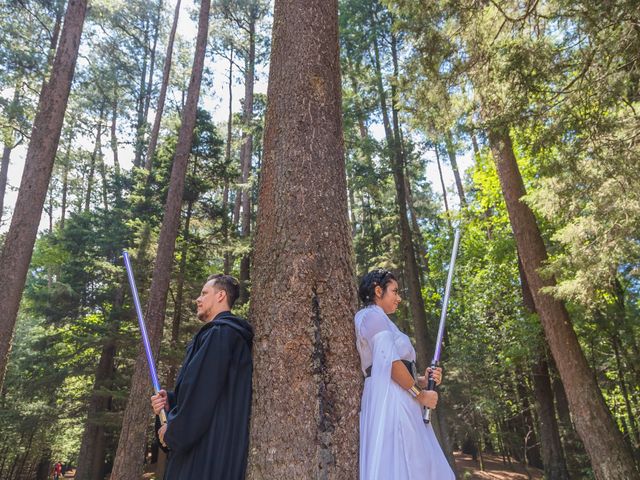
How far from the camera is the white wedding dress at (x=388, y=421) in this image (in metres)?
2.19

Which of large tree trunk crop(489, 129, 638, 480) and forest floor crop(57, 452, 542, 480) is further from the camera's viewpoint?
forest floor crop(57, 452, 542, 480)

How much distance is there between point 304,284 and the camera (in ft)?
7.54

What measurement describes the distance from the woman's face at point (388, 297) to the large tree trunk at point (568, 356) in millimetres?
4435

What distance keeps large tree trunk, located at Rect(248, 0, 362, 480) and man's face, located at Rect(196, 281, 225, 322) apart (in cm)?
45

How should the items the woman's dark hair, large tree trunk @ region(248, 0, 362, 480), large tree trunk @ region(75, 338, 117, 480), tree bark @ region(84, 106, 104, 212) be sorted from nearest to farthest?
1. large tree trunk @ region(248, 0, 362, 480)
2. the woman's dark hair
3. large tree trunk @ region(75, 338, 117, 480)
4. tree bark @ region(84, 106, 104, 212)

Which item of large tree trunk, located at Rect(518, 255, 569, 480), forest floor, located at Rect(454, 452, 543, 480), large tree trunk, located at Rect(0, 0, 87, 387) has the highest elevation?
large tree trunk, located at Rect(0, 0, 87, 387)

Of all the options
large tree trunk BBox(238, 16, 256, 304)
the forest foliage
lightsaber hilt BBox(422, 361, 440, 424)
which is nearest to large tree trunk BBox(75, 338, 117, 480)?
the forest foliage

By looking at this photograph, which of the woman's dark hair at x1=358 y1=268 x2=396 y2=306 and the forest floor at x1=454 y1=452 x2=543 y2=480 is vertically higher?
the woman's dark hair at x1=358 y1=268 x2=396 y2=306

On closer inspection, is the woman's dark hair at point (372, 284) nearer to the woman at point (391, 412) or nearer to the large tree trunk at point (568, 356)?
the woman at point (391, 412)

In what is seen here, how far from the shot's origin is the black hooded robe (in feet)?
7.22

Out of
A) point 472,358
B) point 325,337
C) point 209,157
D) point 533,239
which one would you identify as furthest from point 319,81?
point 472,358

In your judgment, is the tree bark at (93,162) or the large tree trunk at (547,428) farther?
the tree bark at (93,162)

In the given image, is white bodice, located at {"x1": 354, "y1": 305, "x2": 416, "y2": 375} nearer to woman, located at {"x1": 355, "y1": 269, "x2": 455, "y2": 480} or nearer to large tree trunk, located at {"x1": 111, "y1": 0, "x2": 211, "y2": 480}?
woman, located at {"x1": 355, "y1": 269, "x2": 455, "y2": 480}

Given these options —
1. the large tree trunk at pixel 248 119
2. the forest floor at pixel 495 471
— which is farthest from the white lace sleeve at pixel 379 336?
the large tree trunk at pixel 248 119
